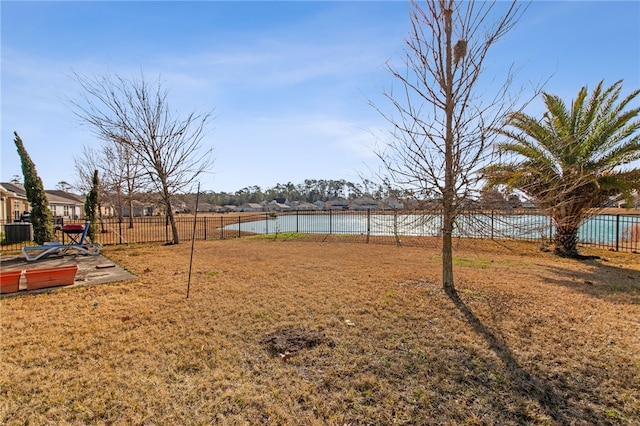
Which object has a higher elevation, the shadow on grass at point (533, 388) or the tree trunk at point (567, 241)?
the tree trunk at point (567, 241)

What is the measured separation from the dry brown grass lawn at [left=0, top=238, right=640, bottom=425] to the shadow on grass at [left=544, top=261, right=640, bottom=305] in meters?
0.06

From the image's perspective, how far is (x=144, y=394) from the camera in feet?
7.96

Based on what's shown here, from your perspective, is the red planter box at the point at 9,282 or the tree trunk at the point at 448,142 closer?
the tree trunk at the point at 448,142

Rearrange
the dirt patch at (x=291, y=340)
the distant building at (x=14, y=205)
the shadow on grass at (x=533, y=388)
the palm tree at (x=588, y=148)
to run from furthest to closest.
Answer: the distant building at (x=14, y=205), the palm tree at (x=588, y=148), the dirt patch at (x=291, y=340), the shadow on grass at (x=533, y=388)

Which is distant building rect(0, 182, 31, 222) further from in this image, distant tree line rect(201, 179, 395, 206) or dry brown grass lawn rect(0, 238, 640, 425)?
distant tree line rect(201, 179, 395, 206)

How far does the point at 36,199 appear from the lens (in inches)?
386

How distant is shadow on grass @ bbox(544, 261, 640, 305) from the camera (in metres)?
5.07

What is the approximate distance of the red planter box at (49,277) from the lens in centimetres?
513

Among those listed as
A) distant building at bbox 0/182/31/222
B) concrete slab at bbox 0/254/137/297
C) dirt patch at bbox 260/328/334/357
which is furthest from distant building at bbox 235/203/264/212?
dirt patch at bbox 260/328/334/357

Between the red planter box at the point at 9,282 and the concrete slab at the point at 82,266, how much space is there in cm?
9

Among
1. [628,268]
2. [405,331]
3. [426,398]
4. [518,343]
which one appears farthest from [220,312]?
[628,268]

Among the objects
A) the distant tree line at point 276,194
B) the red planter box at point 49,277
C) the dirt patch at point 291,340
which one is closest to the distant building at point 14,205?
the red planter box at point 49,277

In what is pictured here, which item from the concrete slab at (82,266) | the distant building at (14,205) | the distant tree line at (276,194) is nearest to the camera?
the concrete slab at (82,266)

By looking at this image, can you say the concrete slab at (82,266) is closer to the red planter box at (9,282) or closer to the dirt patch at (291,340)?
the red planter box at (9,282)
